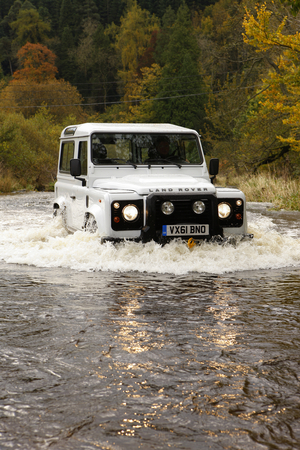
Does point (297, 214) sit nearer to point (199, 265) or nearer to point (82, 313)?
point (199, 265)

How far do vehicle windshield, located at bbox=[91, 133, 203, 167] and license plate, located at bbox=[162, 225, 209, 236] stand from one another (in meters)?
1.71

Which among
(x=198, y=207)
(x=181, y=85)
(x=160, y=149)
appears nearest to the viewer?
(x=198, y=207)

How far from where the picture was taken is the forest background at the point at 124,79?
34.5 m

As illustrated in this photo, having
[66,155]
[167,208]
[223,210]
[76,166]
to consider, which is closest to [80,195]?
[76,166]

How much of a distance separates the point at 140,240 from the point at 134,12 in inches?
3641

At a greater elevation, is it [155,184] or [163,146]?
[163,146]

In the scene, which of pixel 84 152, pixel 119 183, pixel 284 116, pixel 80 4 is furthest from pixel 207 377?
pixel 80 4

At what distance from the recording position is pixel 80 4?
110188 millimetres

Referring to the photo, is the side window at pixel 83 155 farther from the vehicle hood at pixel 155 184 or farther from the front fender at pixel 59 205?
the front fender at pixel 59 205

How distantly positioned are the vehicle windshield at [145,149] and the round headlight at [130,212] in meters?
1.55

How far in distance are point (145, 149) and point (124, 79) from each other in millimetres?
83187

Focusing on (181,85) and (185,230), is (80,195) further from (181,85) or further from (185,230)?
(181,85)

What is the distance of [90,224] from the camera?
8.71 meters

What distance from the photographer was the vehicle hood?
8.16 metres
